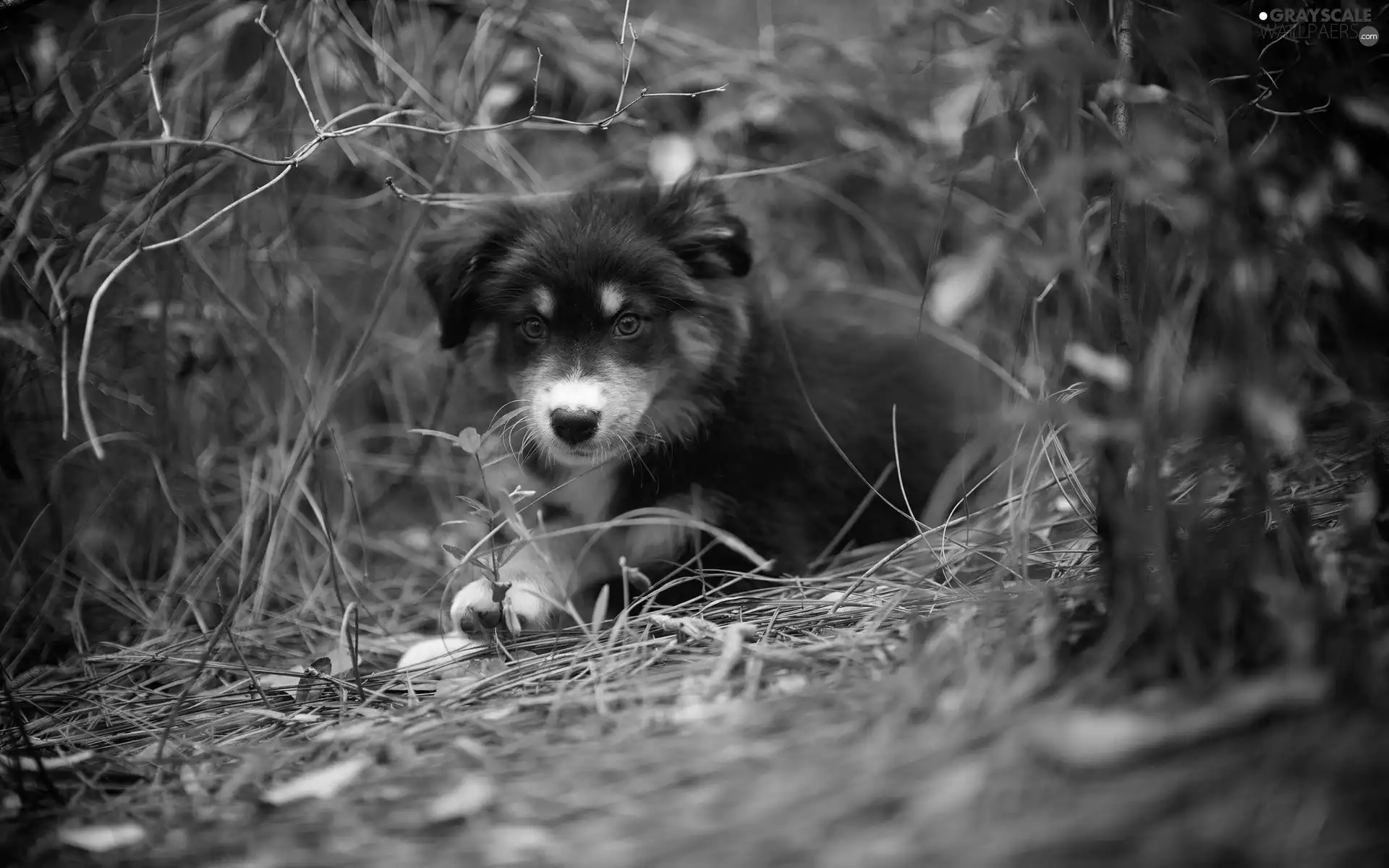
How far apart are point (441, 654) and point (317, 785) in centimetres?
102

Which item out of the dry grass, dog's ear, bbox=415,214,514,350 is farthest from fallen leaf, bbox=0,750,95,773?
dog's ear, bbox=415,214,514,350

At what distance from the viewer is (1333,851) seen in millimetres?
1253

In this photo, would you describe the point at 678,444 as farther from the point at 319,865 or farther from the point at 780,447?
the point at 319,865

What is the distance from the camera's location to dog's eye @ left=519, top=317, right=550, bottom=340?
3.35 meters

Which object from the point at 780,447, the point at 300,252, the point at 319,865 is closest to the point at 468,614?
the point at 780,447

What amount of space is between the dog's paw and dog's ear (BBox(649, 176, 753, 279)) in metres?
1.26

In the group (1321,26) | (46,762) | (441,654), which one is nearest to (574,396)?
(441,654)

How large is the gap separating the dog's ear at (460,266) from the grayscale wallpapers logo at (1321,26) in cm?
234

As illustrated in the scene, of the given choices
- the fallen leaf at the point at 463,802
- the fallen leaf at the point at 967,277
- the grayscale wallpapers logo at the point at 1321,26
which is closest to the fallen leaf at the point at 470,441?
the fallen leaf at the point at 463,802

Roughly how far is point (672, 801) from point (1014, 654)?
0.71 m

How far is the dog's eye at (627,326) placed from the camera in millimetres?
3316

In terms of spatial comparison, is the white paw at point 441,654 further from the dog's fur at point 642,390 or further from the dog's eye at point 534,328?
the dog's eye at point 534,328

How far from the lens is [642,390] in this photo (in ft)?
10.7

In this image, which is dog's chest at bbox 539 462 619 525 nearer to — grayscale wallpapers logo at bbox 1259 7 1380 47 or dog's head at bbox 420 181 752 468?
dog's head at bbox 420 181 752 468
